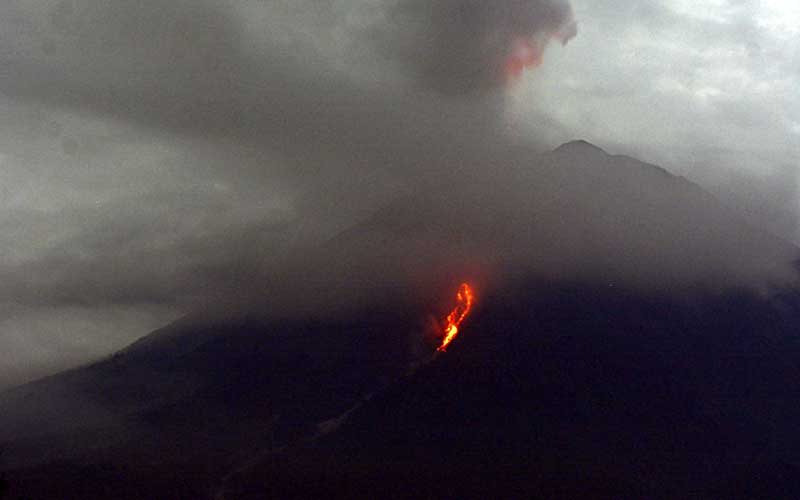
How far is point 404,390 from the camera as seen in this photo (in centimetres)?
13838

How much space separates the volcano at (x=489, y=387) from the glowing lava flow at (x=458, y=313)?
5.60 feet

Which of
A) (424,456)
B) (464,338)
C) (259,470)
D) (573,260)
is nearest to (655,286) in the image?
(573,260)

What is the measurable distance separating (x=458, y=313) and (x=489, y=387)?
22646 millimetres

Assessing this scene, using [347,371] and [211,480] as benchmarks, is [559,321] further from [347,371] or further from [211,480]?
[211,480]

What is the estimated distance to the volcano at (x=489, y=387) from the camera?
116 metres

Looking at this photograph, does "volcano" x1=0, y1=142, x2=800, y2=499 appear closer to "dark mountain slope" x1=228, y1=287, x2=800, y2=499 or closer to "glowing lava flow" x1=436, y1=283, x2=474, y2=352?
"dark mountain slope" x1=228, y1=287, x2=800, y2=499

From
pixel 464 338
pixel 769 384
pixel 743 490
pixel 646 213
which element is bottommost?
pixel 743 490

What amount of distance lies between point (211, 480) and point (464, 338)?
4920cm

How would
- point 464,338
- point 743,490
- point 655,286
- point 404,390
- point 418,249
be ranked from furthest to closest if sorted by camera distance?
point 418,249, point 655,286, point 464,338, point 404,390, point 743,490

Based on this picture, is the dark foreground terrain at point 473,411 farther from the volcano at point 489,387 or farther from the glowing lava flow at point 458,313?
the glowing lava flow at point 458,313

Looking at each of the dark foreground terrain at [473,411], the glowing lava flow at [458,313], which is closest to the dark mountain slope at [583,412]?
the dark foreground terrain at [473,411]

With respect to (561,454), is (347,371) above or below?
above

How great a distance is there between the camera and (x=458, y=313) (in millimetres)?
158000

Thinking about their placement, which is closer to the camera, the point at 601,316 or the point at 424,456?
the point at 424,456
